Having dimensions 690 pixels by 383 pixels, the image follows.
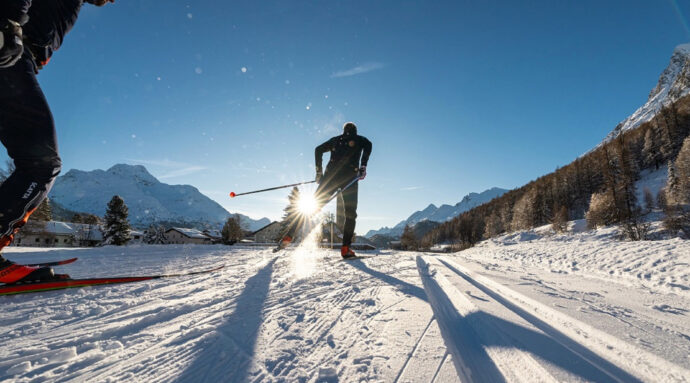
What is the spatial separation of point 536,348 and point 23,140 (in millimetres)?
2944

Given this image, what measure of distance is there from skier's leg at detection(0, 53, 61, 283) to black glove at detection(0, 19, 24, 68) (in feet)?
1.34

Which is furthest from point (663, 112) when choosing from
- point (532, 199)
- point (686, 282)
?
point (686, 282)

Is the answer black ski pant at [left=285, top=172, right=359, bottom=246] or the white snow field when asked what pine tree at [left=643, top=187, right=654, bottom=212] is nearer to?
black ski pant at [left=285, top=172, right=359, bottom=246]

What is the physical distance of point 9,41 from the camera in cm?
128

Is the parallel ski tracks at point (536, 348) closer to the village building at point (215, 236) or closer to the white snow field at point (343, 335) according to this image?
the white snow field at point (343, 335)

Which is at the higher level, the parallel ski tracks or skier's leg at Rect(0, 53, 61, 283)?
skier's leg at Rect(0, 53, 61, 283)

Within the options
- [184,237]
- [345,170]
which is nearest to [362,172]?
[345,170]

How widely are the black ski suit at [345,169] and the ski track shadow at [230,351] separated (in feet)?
11.5

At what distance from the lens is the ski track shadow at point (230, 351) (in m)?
0.75

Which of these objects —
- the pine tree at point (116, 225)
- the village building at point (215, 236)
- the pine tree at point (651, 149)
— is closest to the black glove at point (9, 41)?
the pine tree at point (116, 225)

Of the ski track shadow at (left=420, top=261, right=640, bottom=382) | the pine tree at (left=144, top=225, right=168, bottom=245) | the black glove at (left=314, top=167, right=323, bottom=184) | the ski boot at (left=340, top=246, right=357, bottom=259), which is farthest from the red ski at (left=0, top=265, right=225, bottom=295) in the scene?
the pine tree at (left=144, top=225, right=168, bottom=245)

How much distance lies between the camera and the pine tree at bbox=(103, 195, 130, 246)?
31031 mm

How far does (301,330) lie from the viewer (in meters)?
1.10

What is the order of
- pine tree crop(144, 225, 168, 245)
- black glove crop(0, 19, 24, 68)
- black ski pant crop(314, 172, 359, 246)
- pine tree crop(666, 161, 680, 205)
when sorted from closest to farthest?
black glove crop(0, 19, 24, 68) → black ski pant crop(314, 172, 359, 246) → pine tree crop(666, 161, 680, 205) → pine tree crop(144, 225, 168, 245)
